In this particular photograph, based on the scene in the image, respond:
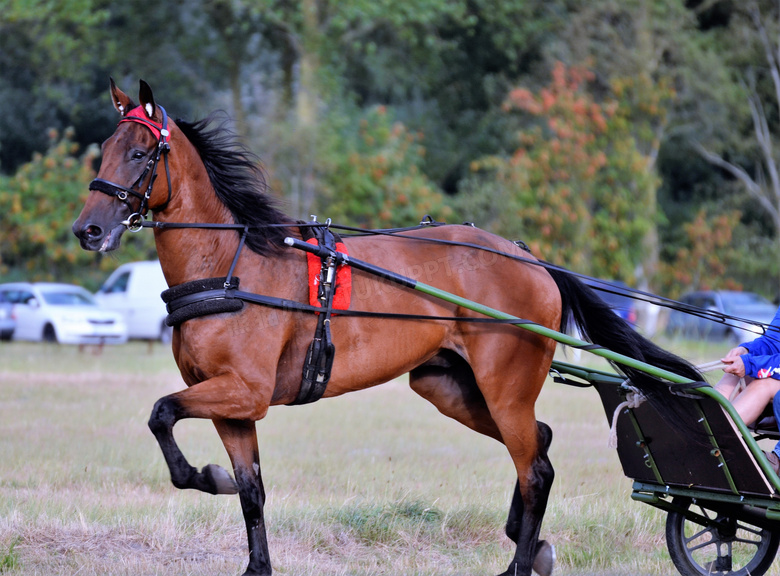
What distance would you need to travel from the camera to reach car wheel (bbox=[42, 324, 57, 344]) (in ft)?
69.4

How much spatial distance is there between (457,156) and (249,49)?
26.8 ft

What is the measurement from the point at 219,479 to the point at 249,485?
0.19 meters

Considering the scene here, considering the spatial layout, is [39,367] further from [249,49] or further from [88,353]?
[249,49]

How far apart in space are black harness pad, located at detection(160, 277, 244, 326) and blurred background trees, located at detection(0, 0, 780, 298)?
18.0 meters

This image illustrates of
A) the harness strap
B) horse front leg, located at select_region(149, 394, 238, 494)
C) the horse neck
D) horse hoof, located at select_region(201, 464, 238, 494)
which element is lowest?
horse hoof, located at select_region(201, 464, 238, 494)

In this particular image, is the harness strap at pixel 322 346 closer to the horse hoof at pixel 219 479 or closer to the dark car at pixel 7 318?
the horse hoof at pixel 219 479

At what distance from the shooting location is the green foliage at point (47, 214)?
26844mm

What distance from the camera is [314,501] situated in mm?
6676

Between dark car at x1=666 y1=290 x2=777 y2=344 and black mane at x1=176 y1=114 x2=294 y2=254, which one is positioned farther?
dark car at x1=666 y1=290 x2=777 y2=344

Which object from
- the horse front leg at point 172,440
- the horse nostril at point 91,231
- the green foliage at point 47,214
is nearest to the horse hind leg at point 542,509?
the horse front leg at point 172,440

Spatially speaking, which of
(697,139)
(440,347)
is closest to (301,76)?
(697,139)

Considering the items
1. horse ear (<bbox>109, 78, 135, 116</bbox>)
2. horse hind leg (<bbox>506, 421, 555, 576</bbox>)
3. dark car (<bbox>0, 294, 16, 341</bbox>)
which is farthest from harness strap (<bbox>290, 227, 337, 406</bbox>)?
dark car (<bbox>0, 294, 16, 341</bbox>)

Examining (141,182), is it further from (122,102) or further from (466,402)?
(466,402)

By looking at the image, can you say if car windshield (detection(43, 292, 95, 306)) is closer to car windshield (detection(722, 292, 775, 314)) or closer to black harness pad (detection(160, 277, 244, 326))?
car windshield (detection(722, 292, 775, 314))
